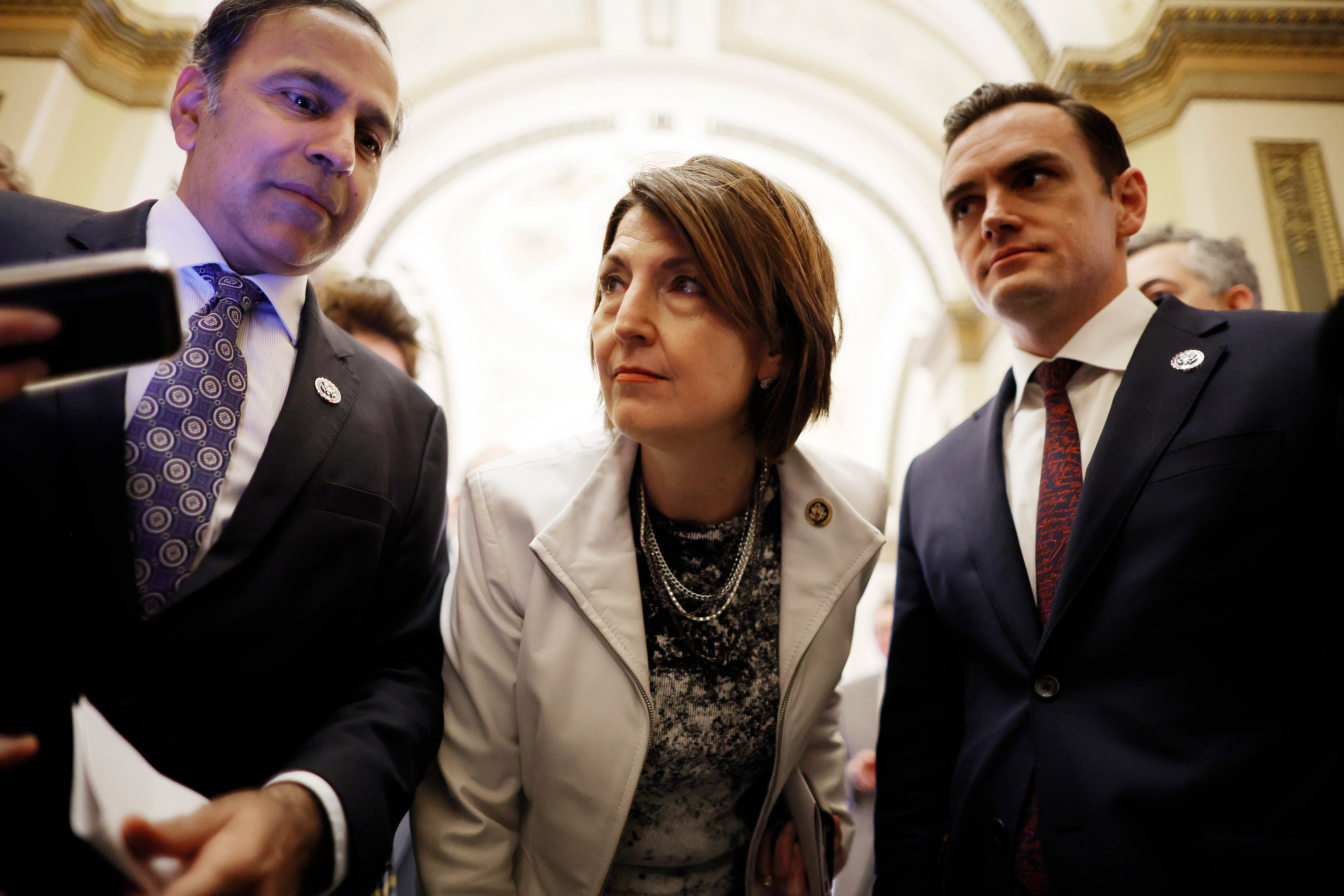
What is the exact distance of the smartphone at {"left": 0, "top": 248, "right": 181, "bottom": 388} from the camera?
85cm

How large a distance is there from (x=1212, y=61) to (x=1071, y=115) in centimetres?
410

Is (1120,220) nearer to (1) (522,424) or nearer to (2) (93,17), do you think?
(2) (93,17)

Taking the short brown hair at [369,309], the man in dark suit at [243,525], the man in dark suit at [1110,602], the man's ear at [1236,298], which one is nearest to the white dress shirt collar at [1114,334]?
the man in dark suit at [1110,602]

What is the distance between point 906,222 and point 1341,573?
7639 millimetres

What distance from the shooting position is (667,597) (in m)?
1.76

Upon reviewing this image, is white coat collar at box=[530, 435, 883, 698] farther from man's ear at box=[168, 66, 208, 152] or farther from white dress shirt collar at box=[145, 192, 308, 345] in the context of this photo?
man's ear at box=[168, 66, 208, 152]

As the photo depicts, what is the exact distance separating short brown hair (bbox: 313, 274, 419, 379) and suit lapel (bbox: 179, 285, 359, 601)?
1344 millimetres

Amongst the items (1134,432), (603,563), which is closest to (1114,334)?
(1134,432)

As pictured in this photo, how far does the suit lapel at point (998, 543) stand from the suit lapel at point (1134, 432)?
0.21 feet

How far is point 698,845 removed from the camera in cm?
170

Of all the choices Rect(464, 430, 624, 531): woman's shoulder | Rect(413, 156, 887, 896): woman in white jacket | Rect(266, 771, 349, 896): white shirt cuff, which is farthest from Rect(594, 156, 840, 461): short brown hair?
Rect(266, 771, 349, 896): white shirt cuff

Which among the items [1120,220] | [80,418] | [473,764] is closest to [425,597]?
[473,764]

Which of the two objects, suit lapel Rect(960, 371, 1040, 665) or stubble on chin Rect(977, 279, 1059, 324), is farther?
stubble on chin Rect(977, 279, 1059, 324)

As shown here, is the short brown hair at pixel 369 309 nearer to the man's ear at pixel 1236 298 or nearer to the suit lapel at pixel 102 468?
the suit lapel at pixel 102 468
